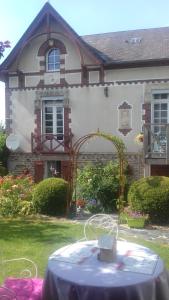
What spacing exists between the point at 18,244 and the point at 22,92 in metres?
9.94

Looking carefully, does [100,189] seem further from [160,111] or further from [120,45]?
[120,45]

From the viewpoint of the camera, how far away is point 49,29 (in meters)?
16.5

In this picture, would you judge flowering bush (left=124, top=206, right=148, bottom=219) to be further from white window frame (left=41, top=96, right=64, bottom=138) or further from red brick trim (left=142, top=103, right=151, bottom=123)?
white window frame (left=41, top=96, right=64, bottom=138)

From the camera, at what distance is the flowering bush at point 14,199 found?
37.8ft

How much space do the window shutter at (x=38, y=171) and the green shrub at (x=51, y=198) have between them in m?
4.90

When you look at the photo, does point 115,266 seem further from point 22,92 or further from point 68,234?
point 22,92

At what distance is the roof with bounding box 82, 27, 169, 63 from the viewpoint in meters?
15.6

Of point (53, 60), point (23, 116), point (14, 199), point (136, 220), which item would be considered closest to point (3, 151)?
point (23, 116)

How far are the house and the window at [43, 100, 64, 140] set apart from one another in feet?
0.13

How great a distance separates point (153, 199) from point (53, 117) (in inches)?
293

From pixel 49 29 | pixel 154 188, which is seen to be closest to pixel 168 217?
pixel 154 188

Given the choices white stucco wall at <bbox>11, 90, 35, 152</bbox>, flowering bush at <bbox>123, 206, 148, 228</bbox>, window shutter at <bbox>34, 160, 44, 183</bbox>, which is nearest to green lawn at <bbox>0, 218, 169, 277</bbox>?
flowering bush at <bbox>123, 206, 148, 228</bbox>

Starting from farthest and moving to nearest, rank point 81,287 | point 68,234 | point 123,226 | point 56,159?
point 56,159 < point 123,226 < point 68,234 < point 81,287

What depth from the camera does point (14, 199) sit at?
11625 millimetres
